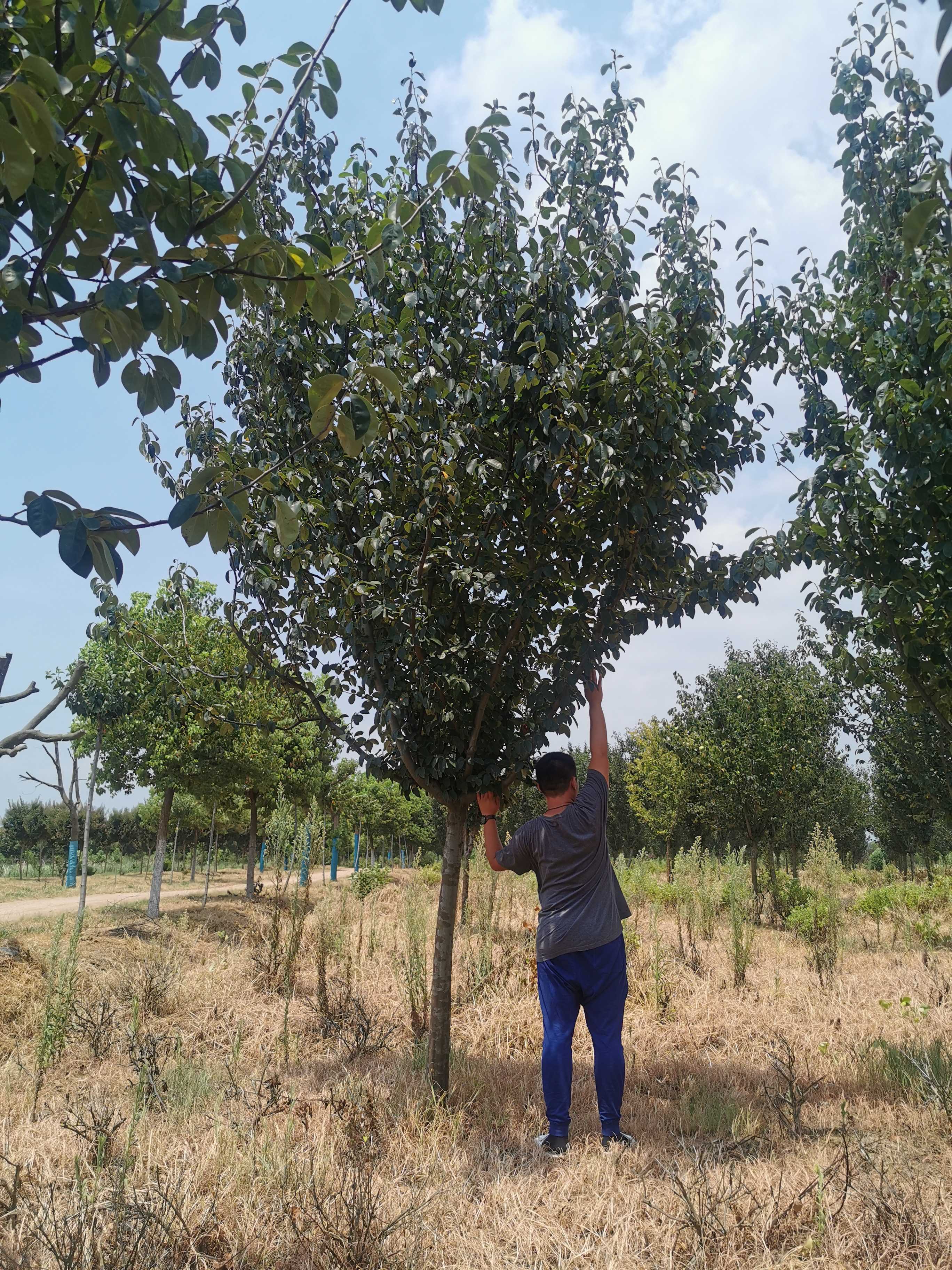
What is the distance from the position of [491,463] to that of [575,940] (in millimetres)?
2376

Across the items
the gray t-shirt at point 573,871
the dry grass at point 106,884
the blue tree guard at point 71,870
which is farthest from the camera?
the dry grass at point 106,884

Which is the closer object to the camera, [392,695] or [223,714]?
[392,695]

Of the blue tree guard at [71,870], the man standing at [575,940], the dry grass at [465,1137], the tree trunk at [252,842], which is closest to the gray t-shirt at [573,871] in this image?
the man standing at [575,940]

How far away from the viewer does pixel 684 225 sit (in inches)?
169

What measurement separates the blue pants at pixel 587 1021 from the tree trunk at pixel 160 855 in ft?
36.9

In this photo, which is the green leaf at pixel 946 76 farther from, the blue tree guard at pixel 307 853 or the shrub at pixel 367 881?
the shrub at pixel 367 881

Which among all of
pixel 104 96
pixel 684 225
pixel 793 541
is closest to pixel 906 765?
pixel 793 541

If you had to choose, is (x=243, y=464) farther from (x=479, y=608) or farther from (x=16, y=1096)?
(x=16, y=1096)

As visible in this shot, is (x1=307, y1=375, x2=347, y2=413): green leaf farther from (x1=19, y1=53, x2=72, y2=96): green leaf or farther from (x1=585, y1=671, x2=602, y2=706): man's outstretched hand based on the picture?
(x1=585, y1=671, x2=602, y2=706): man's outstretched hand

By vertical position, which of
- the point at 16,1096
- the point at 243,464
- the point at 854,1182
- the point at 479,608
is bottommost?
the point at 16,1096

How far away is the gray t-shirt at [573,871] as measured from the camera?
3951 mm

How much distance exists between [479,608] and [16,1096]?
382 cm

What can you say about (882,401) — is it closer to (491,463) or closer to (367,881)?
(491,463)

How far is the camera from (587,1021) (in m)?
3.97
